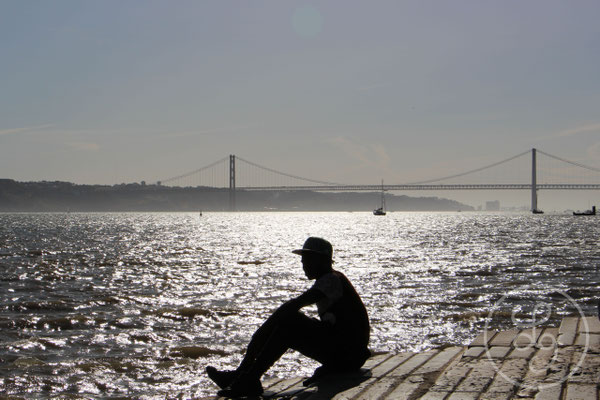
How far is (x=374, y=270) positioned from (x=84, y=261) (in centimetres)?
1151

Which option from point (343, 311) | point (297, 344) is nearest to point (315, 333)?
point (297, 344)

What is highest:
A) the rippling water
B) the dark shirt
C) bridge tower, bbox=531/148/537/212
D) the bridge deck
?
bridge tower, bbox=531/148/537/212

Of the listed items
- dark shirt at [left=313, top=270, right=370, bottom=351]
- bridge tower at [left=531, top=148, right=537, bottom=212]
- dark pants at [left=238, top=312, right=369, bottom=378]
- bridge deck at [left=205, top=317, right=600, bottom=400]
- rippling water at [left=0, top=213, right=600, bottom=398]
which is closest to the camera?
bridge deck at [left=205, top=317, right=600, bottom=400]

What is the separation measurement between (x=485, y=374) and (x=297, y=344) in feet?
4.71

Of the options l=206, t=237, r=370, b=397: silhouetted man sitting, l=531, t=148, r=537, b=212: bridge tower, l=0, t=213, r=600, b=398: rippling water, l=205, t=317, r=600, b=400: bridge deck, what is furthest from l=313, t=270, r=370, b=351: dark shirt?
l=531, t=148, r=537, b=212: bridge tower

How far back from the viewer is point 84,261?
24094 mm

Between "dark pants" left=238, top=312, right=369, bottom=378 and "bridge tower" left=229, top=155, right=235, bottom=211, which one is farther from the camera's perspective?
"bridge tower" left=229, top=155, right=235, bottom=211

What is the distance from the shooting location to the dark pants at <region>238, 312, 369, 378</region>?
4.78 metres

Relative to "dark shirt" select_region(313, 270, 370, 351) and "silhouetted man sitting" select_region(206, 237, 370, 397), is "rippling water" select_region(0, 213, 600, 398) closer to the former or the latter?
"silhouetted man sitting" select_region(206, 237, 370, 397)

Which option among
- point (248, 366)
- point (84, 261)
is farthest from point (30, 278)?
point (248, 366)

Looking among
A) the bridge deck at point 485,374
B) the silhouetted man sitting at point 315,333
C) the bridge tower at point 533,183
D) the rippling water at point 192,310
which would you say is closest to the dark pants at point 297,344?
the silhouetted man sitting at point 315,333

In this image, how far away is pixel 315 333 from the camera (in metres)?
4.97

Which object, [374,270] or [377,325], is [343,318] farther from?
[374,270]

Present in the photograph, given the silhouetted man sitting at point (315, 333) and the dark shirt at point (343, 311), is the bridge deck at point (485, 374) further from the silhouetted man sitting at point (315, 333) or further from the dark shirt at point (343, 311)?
the dark shirt at point (343, 311)
